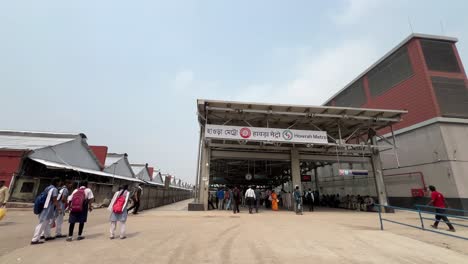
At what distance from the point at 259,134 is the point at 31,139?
2027 cm

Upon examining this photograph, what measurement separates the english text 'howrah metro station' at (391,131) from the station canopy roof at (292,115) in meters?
0.07

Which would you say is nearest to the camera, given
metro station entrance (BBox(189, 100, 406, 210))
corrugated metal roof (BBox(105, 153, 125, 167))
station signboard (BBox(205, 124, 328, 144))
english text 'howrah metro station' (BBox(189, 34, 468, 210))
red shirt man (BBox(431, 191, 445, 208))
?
red shirt man (BBox(431, 191, 445, 208))

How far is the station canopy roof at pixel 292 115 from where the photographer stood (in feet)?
47.2

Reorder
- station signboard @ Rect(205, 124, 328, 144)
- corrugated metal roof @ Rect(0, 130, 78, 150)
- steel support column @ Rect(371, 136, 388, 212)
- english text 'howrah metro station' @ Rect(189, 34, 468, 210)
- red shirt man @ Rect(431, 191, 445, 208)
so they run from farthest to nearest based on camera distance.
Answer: steel support column @ Rect(371, 136, 388, 212) → corrugated metal roof @ Rect(0, 130, 78, 150) → english text 'howrah metro station' @ Rect(189, 34, 468, 210) → station signboard @ Rect(205, 124, 328, 144) → red shirt man @ Rect(431, 191, 445, 208)

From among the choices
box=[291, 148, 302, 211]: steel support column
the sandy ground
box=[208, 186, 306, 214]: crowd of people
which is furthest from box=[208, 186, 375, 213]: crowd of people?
the sandy ground

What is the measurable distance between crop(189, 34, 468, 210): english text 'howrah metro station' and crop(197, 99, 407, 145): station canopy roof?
2.9 inches

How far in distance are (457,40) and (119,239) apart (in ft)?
95.1

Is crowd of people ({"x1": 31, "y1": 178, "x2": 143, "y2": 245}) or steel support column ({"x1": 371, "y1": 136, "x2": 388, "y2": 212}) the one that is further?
steel support column ({"x1": 371, "y1": 136, "x2": 388, "y2": 212})

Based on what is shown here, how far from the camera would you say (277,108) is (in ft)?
48.1

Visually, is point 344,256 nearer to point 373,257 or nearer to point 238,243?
point 373,257

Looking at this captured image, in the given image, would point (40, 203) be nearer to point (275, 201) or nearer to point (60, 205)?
point (60, 205)

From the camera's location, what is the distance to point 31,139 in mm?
17703

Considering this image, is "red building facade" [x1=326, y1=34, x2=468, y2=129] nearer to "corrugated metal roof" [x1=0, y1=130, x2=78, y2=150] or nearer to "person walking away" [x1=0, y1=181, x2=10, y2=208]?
"person walking away" [x1=0, y1=181, x2=10, y2=208]

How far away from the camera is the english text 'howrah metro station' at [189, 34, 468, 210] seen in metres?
14.4
